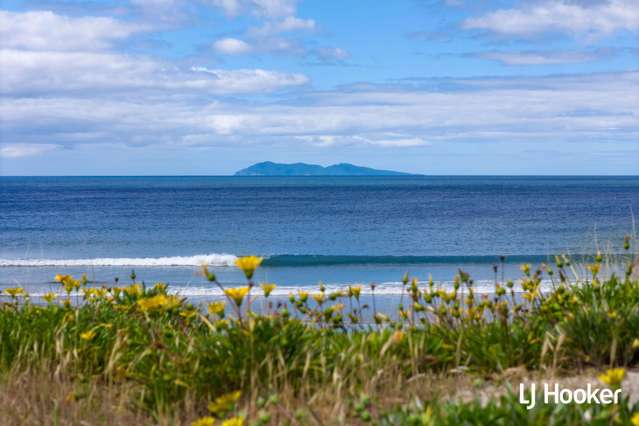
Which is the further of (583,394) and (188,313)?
(188,313)

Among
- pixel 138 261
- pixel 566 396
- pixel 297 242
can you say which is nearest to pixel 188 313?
pixel 566 396

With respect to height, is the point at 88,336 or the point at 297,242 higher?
the point at 88,336

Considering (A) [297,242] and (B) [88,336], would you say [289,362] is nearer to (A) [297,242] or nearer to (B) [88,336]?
(B) [88,336]

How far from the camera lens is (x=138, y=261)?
23.7 meters

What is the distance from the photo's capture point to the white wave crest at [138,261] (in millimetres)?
22750

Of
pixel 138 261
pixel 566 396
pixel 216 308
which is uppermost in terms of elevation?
pixel 216 308

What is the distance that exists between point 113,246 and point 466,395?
27184 millimetres

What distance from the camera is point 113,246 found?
29406mm

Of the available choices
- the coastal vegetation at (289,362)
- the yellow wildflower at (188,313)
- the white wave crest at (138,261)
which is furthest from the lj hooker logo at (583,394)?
the white wave crest at (138,261)

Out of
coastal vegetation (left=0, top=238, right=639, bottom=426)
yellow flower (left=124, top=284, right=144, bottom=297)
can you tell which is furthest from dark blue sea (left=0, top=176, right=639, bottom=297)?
coastal vegetation (left=0, top=238, right=639, bottom=426)

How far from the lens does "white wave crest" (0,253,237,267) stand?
22750mm

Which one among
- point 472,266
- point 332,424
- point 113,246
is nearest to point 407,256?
point 472,266

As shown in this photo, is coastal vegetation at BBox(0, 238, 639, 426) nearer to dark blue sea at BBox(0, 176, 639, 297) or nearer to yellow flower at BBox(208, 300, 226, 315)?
yellow flower at BBox(208, 300, 226, 315)

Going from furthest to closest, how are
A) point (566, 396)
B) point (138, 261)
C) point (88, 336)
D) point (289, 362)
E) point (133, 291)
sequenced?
point (138, 261)
point (133, 291)
point (88, 336)
point (289, 362)
point (566, 396)
